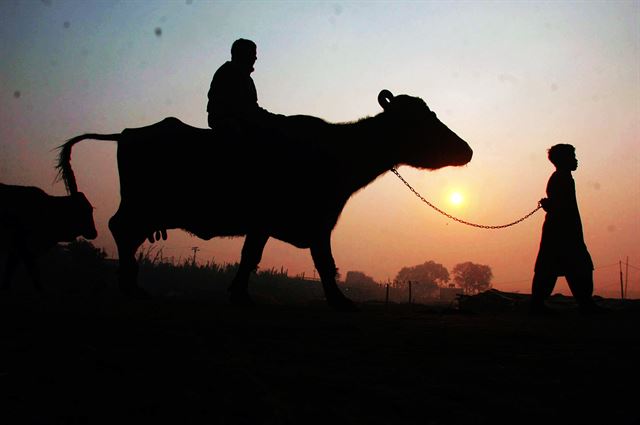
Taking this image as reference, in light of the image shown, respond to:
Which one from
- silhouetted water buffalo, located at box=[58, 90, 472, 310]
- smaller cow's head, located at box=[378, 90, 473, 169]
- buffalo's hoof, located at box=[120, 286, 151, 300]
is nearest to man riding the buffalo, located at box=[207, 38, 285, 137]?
silhouetted water buffalo, located at box=[58, 90, 472, 310]

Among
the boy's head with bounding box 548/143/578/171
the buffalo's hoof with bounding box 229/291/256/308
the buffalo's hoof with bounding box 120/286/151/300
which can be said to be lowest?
the buffalo's hoof with bounding box 120/286/151/300

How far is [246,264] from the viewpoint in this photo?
19.4 feet

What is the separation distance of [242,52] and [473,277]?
17950cm

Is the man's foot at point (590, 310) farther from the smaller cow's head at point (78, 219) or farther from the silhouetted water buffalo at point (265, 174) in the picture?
the smaller cow's head at point (78, 219)

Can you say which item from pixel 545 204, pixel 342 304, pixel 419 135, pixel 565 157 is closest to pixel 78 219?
pixel 342 304

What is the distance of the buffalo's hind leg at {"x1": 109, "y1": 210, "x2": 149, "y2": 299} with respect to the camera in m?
6.65

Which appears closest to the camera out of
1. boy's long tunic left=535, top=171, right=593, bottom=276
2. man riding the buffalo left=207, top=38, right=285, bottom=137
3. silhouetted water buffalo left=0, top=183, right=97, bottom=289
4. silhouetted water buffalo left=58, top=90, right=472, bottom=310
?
silhouetted water buffalo left=58, top=90, right=472, bottom=310

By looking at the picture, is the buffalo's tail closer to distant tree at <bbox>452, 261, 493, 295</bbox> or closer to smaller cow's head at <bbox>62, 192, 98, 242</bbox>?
smaller cow's head at <bbox>62, 192, 98, 242</bbox>

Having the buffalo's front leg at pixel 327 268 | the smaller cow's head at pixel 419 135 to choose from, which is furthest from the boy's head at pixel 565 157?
the buffalo's front leg at pixel 327 268

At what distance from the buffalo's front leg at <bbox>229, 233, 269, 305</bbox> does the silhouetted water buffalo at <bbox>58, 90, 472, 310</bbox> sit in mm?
13

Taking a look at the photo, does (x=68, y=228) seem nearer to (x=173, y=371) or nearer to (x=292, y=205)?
(x=292, y=205)

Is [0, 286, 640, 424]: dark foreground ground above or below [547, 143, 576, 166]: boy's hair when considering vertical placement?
below

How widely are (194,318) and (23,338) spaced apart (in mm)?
1298

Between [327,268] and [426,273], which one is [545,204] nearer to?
[327,268]
